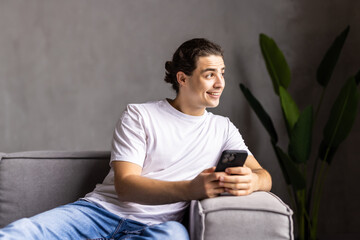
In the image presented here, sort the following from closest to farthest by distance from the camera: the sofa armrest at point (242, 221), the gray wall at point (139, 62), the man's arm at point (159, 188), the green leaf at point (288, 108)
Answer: the sofa armrest at point (242, 221) → the man's arm at point (159, 188) → the green leaf at point (288, 108) → the gray wall at point (139, 62)

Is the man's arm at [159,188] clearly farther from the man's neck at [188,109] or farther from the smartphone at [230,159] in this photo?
the man's neck at [188,109]

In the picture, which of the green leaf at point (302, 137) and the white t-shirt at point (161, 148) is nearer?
the white t-shirt at point (161, 148)

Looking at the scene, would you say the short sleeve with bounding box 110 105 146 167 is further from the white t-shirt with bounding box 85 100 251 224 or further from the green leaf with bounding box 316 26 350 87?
the green leaf with bounding box 316 26 350 87

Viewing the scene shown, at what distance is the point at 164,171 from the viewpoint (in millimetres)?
1601

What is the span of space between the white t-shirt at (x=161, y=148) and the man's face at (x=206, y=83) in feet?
0.26

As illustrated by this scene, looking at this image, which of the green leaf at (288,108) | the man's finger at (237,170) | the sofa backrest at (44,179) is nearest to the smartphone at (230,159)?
the man's finger at (237,170)

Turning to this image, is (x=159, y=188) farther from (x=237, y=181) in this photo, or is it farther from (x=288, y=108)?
(x=288, y=108)

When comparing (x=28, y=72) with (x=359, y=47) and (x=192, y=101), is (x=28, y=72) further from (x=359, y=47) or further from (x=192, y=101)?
(x=359, y=47)

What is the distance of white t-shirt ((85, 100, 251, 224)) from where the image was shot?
1.55 metres

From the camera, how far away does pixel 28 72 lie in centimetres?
268

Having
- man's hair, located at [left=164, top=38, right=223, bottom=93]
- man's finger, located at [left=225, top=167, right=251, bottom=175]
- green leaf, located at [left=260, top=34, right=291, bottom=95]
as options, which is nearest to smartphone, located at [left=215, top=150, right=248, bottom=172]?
man's finger, located at [left=225, top=167, right=251, bottom=175]

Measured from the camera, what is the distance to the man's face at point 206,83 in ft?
5.55

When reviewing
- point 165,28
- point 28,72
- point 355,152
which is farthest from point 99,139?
point 355,152

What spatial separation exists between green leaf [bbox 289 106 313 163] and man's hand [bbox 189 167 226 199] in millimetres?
1010
